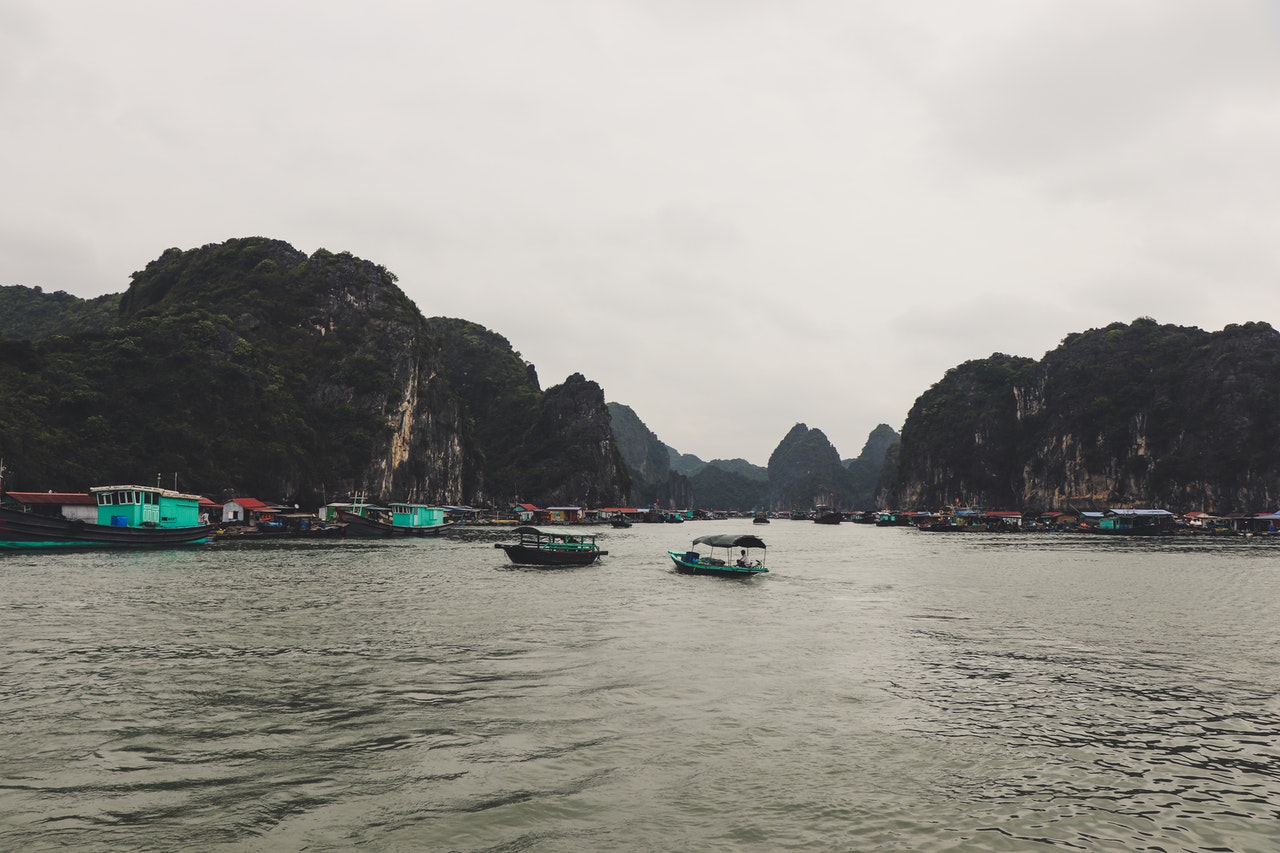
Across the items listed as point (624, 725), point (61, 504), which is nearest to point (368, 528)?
point (61, 504)

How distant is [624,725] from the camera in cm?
1373

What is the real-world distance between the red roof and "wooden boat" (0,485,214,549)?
46.7 inches

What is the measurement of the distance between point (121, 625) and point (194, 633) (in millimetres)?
3159

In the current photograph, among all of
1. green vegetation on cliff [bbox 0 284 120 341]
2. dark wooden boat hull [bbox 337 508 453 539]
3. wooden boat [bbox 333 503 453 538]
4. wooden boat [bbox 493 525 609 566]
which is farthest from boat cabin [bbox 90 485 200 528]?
green vegetation on cliff [bbox 0 284 120 341]

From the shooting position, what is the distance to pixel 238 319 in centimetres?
11700

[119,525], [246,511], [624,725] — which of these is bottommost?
[624,725]

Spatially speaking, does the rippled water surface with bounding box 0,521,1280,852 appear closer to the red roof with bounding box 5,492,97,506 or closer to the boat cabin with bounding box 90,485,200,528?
the boat cabin with bounding box 90,485,200,528

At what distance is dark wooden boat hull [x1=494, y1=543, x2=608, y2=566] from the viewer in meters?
47.7

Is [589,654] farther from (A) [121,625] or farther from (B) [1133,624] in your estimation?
(B) [1133,624]

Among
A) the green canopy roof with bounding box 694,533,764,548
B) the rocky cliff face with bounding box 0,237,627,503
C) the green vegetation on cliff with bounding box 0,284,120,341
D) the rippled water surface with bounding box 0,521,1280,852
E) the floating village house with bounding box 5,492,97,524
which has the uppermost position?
the green vegetation on cliff with bounding box 0,284,120,341

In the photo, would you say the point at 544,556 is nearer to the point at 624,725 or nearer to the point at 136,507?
the point at 136,507

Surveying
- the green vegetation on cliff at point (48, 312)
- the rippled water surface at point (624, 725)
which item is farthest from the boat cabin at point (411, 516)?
the green vegetation on cliff at point (48, 312)

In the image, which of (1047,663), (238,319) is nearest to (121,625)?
(1047,663)

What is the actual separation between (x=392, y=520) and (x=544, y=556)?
4381 cm
